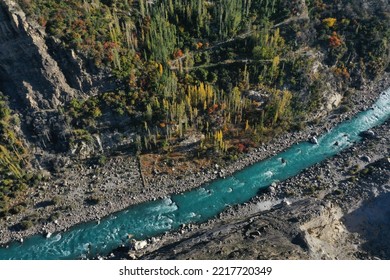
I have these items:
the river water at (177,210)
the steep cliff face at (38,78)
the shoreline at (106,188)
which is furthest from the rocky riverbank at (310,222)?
the steep cliff face at (38,78)

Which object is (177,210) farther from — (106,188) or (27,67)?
(27,67)

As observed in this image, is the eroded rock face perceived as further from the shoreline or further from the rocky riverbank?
the rocky riverbank

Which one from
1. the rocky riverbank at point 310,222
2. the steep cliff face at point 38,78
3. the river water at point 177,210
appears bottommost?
the river water at point 177,210

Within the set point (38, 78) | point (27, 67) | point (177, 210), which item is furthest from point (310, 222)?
point (27, 67)

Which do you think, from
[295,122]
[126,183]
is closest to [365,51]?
[295,122]

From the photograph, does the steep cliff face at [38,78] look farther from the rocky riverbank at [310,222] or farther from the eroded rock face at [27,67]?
the rocky riverbank at [310,222]

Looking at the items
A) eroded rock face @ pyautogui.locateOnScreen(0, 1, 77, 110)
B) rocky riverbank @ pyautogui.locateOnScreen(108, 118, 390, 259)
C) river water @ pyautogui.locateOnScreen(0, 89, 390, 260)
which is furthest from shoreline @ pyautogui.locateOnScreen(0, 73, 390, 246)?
eroded rock face @ pyautogui.locateOnScreen(0, 1, 77, 110)
